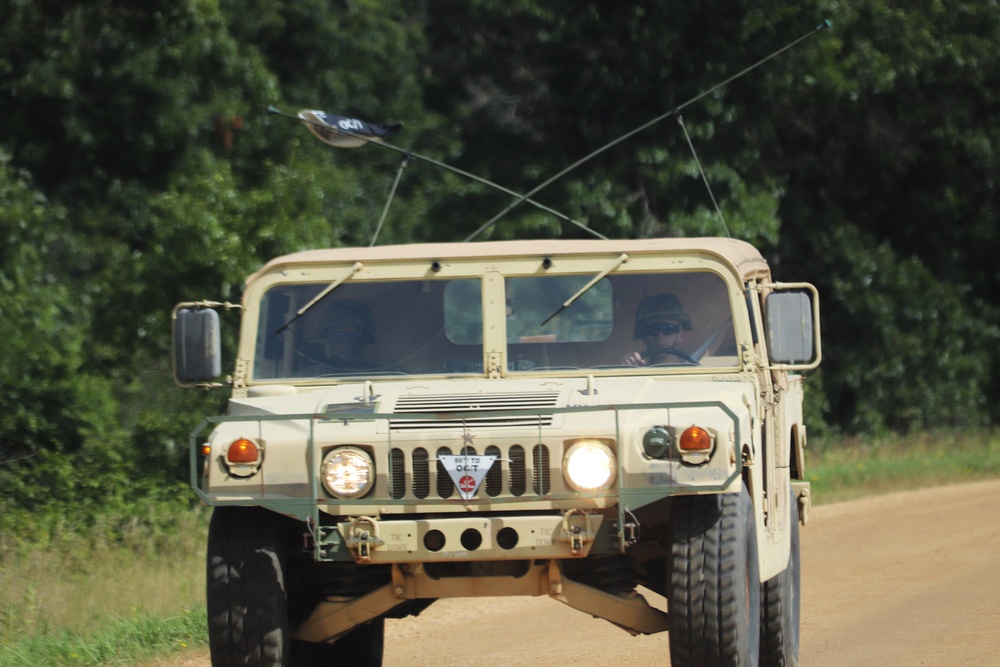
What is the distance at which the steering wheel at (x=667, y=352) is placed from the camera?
21.7 ft

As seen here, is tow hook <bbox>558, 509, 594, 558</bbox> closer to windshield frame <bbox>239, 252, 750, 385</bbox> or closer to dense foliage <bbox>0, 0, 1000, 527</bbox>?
windshield frame <bbox>239, 252, 750, 385</bbox>

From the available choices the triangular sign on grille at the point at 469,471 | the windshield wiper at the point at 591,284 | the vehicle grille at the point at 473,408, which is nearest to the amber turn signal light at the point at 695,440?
the vehicle grille at the point at 473,408

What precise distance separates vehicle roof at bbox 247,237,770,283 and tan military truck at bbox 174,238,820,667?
0.01m

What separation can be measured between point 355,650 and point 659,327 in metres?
2.10

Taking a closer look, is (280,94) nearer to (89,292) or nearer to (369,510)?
(89,292)

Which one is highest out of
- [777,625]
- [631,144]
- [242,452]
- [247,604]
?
[631,144]

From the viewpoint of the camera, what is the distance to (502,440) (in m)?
5.68

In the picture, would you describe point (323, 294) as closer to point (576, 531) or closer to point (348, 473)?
point (348, 473)

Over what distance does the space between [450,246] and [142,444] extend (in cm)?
752

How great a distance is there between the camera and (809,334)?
652 centimetres

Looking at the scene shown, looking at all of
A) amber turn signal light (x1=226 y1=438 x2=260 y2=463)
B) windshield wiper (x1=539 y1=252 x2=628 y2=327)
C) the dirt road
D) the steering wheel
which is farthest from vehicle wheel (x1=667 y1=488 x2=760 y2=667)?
the dirt road

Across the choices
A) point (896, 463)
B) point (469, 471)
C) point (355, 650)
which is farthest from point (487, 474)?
point (896, 463)

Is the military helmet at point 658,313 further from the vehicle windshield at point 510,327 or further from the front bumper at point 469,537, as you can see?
the front bumper at point 469,537

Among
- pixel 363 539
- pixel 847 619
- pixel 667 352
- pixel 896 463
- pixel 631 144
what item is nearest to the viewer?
pixel 363 539
